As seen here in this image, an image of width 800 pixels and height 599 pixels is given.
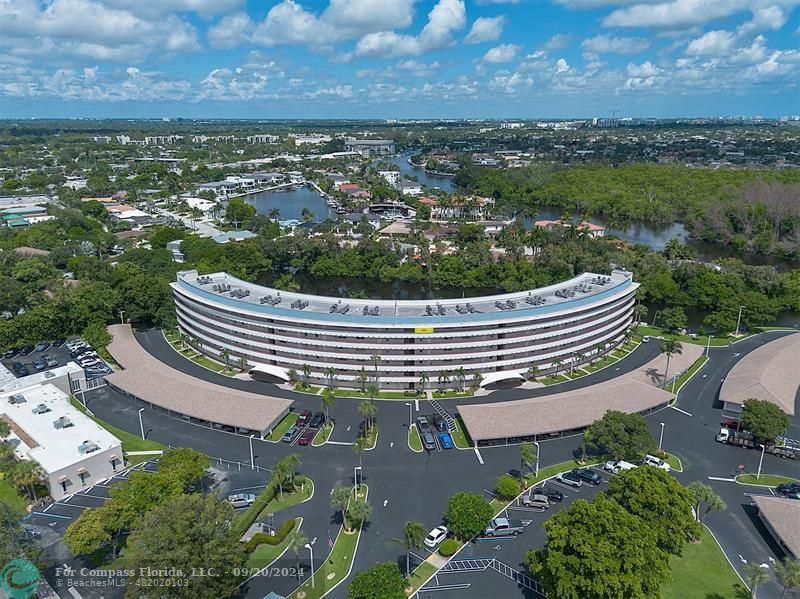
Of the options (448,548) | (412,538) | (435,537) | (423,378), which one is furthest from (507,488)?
(423,378)

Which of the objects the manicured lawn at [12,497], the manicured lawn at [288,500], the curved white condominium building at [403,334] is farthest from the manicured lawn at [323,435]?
the manicured lawn at [12,497]

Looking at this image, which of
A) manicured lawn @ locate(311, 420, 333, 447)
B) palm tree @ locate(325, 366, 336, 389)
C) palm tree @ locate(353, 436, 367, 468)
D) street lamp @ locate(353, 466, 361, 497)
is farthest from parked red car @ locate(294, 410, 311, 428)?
street lamp @ locate(353, 466, 361, 497)

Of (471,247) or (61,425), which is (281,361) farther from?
(471,247)

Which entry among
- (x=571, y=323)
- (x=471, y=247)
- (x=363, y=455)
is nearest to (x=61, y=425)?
(x=363, y=455)

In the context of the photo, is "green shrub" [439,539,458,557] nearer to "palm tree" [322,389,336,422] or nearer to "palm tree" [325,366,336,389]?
"palm tree" [322,389,336,422]

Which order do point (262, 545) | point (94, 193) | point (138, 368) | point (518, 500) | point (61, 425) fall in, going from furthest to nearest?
point (94, 193) < point (138, 368) < point (61, 425) < point (518, 500) < point (262, 545)

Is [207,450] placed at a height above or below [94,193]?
below

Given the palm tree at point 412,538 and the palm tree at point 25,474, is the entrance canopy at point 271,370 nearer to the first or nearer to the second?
the palm tree at point 25,474
